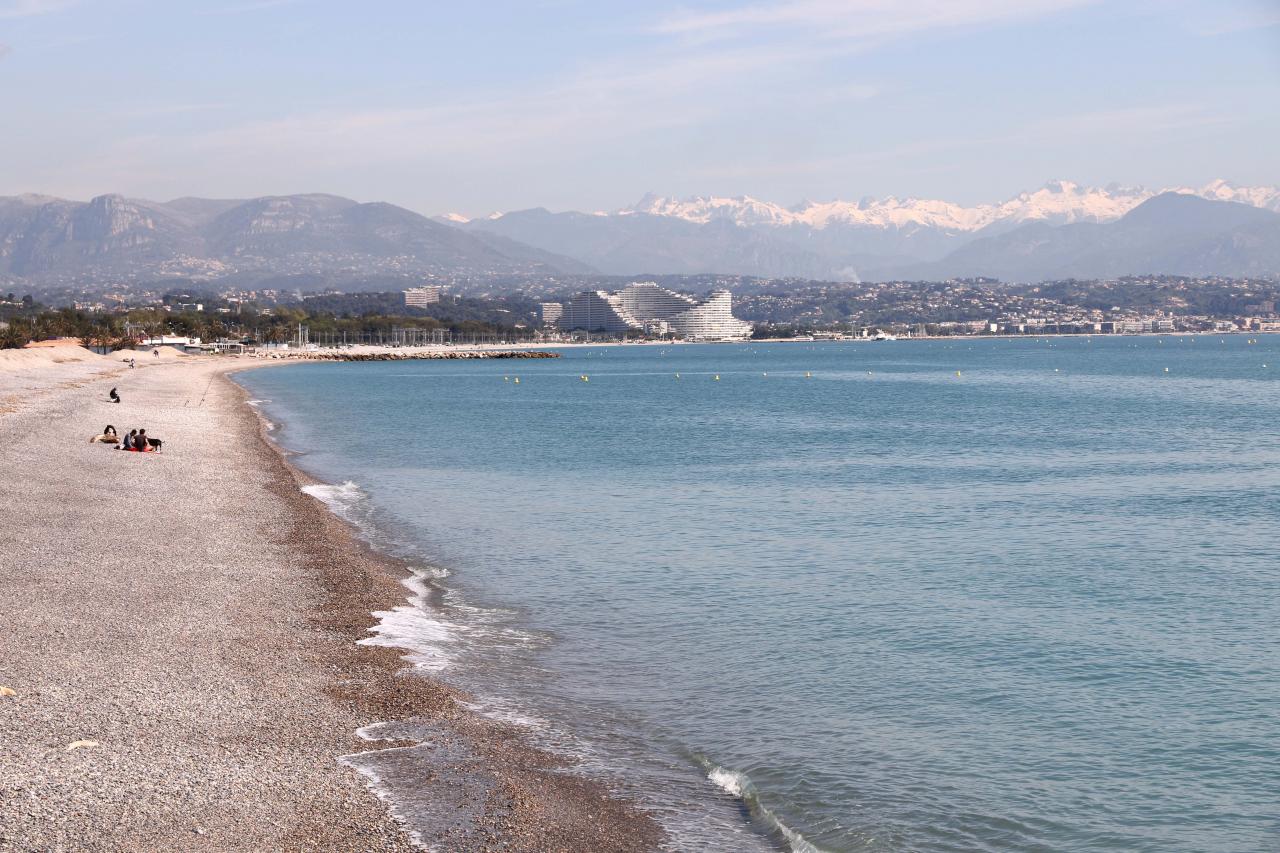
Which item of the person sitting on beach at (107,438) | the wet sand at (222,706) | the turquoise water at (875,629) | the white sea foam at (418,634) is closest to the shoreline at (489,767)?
the wet sand at (222,706)

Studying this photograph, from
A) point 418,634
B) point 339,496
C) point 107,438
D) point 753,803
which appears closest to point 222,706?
A: point 418,634

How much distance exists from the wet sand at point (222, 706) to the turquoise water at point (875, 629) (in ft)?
3.22

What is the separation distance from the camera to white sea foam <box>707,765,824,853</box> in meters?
10.1

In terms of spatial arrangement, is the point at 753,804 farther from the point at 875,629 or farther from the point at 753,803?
the point at 875,629

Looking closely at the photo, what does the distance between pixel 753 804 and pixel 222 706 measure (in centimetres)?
523

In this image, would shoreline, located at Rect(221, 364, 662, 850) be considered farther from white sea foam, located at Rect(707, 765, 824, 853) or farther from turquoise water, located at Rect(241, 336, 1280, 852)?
white sea foam, located at Rect(707, 765, 824, 853)

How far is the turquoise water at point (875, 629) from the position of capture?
1112 cm

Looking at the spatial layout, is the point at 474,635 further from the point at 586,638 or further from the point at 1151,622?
the point at 1151,622

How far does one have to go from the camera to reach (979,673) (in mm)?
15062

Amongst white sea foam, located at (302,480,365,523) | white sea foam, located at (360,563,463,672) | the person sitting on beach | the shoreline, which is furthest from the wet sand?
the person sitting on beach

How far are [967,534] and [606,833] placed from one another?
17.2 metres

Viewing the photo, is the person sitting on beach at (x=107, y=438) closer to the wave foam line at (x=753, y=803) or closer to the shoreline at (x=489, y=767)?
the shoreline at (x=489, y=767)

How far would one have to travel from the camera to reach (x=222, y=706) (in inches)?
469

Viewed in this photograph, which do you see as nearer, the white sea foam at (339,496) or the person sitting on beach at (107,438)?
the white sea foam at (339,496)
